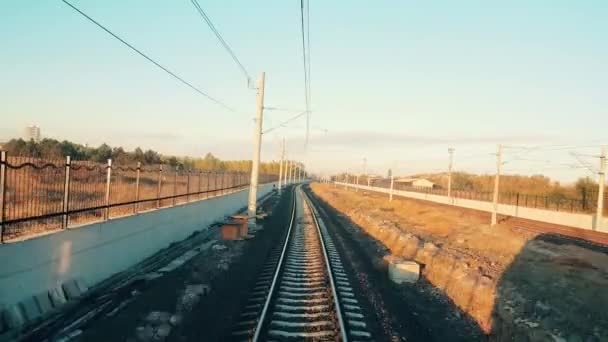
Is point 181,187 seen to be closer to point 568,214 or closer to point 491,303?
point 491,303

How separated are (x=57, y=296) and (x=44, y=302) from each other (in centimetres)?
45

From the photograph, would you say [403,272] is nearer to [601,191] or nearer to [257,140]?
[257,140]

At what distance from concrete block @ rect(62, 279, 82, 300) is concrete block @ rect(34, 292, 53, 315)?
622 millimetres

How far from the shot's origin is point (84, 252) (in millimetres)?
11641

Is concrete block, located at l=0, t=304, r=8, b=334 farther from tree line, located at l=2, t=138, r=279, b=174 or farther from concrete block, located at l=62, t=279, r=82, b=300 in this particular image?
tree line, located at l=2, t=138, r=279, b=174

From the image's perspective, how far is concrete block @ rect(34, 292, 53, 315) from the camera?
946 cm

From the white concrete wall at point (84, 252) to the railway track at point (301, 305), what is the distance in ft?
13.0

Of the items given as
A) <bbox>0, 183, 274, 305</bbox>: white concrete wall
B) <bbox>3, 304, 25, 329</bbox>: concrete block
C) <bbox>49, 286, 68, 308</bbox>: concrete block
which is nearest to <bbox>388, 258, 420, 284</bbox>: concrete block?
<bbox>0, 183, 274, 305</bbox>: white concrete wall

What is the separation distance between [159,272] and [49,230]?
377 centimetres

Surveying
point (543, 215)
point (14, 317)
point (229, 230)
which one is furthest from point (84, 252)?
point (543, 215)

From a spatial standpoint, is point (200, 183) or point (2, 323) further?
point (200, 183)

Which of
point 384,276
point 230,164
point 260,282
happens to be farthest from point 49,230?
point 230,164

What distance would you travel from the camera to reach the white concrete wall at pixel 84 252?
8.98m

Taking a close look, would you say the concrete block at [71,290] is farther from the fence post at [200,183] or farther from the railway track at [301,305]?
the fence post at [200,183]
